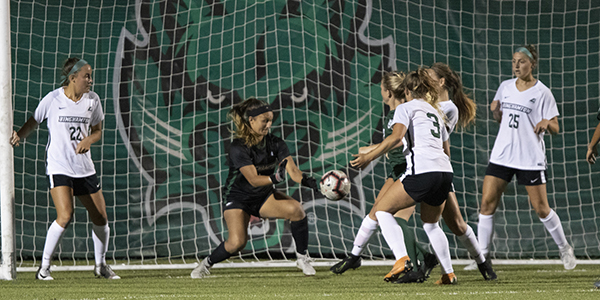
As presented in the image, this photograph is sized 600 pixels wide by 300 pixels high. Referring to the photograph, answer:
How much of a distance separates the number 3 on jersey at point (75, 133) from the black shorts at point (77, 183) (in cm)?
29

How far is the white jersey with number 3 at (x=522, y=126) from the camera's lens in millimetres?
5371

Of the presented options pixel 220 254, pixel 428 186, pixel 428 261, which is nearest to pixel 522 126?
pixel 428 261

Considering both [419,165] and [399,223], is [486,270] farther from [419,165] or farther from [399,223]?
[419,165]

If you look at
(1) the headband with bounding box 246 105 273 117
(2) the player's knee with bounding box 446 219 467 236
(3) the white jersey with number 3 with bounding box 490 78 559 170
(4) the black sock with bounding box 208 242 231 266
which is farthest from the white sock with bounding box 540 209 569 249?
(4) the black sock with bounding box 208 242 231 266

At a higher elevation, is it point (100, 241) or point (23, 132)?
point (23, 132)

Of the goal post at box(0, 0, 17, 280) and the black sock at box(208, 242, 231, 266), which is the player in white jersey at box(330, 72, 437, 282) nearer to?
the black sock at box(208, 242, 231, 266)

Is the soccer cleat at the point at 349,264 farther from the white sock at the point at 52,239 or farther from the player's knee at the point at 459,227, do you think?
the white sock at the point at 52,239

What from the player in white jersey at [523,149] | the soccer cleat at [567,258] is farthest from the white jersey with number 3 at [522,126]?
the soccer cleat at [567,258]

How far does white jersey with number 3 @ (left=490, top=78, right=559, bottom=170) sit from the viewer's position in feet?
17.6

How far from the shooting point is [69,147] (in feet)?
16.3

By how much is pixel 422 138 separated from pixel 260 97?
3198 millimetres

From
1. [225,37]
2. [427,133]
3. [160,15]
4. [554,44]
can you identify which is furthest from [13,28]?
[554,44]

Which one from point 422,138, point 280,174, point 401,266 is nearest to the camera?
point 422,138

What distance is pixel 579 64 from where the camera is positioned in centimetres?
727
